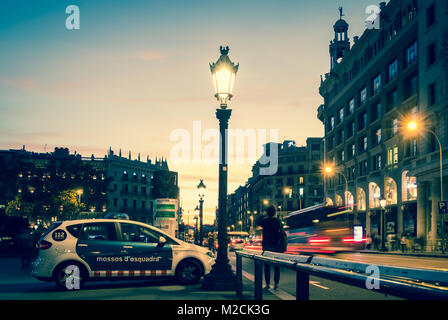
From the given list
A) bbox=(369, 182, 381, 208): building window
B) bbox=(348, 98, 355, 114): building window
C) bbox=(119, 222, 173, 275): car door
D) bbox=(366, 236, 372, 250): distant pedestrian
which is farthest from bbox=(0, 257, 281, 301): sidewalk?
bbox=(348, 98, 355, 114): building window

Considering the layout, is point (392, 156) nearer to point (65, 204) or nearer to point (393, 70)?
point (393, 70)

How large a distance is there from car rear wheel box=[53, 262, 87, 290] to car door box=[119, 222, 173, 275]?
Answer: 1.18 metres

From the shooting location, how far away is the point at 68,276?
1220cm

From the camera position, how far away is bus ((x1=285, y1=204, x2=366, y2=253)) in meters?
24.2

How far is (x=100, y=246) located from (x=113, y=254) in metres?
0.37

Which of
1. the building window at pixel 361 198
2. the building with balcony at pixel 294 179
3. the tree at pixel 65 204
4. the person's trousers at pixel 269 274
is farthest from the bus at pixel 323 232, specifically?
the building with balcony at pixel 294 179

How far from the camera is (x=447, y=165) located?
120ft

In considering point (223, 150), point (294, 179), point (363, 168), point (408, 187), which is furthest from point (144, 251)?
point (294, 179)

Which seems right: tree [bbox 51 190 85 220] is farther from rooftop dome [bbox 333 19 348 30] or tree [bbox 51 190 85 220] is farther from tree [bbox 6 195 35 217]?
rooftop dome [bbox 333 19 348 30]

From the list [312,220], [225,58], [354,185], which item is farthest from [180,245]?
[354,185]

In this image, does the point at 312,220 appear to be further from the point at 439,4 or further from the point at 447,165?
the point at 439,4

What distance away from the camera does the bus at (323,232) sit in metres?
24.2

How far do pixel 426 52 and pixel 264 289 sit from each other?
131ft

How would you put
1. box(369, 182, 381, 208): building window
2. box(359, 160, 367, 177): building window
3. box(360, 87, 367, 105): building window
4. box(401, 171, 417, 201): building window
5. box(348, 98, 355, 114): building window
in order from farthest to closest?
box(348, 98, 355, 114): building window → box(360, 87, 367, 105): building window → box(359, 160, 367, 177): building window → box(369, 182, 381, 208): building window → box(401, 171, 417, 201): building window
